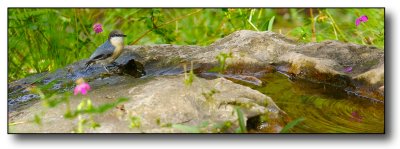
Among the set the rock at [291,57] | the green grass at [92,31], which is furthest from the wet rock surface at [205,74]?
the green grass at [92,31]

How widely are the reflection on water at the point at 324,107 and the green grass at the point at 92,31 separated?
20.5 inches

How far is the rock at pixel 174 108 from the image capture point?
98.0 inches

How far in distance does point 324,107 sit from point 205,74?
1.71 ft

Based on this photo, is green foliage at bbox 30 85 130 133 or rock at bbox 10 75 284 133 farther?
rock at bbox 10 75 284 133

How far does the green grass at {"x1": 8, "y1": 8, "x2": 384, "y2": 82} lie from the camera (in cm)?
338

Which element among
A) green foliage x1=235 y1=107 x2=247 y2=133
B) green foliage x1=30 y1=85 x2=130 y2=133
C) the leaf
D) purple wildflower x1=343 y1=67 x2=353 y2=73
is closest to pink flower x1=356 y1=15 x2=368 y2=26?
purple wildflower x1=343 y1=67 x2=353 y2=73

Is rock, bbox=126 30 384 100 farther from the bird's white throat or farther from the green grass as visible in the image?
the green grass

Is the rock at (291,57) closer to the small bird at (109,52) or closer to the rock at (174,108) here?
the small bird at (109,52)

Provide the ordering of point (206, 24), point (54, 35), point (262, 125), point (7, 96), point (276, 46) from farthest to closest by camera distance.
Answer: point (206, 24), point (54, 35), point (276, 46), point (7, 96), point (262, 125)

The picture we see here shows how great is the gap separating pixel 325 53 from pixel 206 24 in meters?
1.61

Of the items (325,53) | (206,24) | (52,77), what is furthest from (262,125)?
(206,24)

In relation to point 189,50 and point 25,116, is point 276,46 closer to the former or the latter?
point 189,50

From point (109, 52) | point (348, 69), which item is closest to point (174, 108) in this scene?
point (109, 52)

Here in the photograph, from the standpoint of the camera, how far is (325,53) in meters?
2.89
